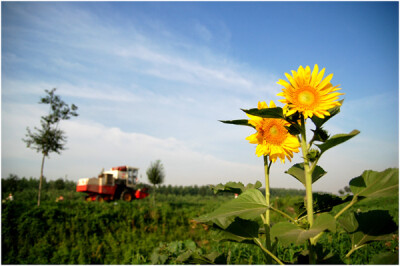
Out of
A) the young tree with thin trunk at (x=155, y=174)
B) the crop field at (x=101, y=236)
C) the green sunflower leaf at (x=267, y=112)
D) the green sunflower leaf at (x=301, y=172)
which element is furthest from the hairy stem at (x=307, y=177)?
the young tree with thin trunk at (x=155, y=174)

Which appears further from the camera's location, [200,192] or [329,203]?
[200,192]

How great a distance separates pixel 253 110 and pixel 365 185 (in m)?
0.47

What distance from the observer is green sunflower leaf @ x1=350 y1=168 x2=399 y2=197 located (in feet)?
2.93

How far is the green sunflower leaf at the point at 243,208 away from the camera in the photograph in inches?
34.6

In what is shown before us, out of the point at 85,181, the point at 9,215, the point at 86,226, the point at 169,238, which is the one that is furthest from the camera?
Answer: the point at 85,181

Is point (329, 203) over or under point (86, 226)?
over

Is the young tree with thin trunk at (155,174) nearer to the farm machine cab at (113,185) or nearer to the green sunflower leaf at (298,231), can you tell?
the farm machine cab at (113,185)

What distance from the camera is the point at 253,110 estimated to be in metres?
0.88

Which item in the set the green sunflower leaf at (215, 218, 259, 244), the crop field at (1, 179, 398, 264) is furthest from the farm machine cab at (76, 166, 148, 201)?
the green sunflower leaf at (215, 218, 259, 244)

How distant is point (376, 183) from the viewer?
36.4 inches

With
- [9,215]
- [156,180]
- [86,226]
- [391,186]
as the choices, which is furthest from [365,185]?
[156,180]

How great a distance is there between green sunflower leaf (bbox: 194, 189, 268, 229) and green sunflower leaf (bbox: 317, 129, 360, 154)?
27cm

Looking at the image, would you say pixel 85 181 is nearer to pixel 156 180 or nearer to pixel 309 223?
pixel 156 180

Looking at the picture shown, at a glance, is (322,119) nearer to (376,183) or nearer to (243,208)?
(376,183)
